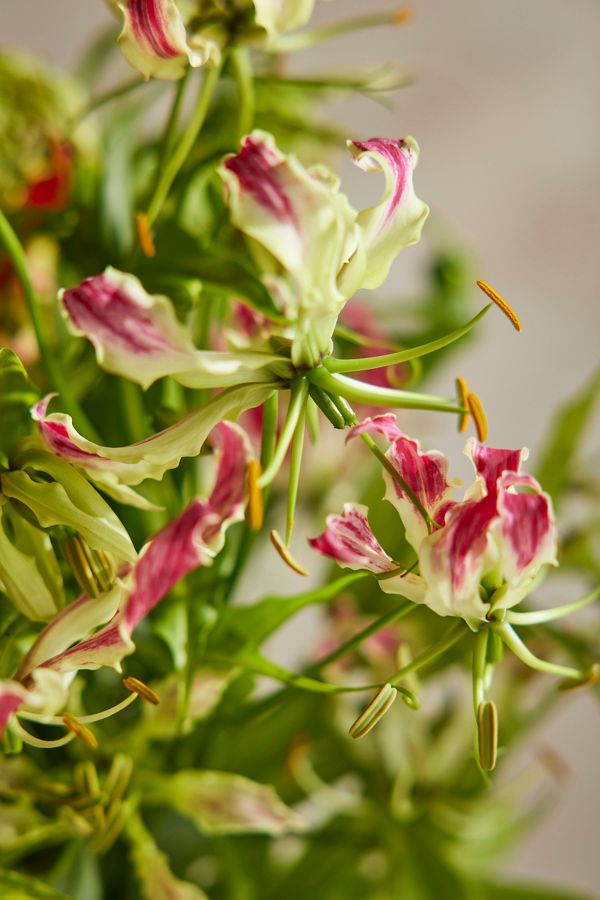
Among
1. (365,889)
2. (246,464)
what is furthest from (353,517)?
(365,889)

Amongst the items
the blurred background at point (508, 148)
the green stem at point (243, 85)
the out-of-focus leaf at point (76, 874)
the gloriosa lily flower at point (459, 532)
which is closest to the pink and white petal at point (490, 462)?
the gloriosa lily flower at point (459, 532)

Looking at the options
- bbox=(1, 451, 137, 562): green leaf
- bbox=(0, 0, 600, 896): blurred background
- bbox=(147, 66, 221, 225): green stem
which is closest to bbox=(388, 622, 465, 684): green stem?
bbox=(1, 451, 137, 562): green leaf

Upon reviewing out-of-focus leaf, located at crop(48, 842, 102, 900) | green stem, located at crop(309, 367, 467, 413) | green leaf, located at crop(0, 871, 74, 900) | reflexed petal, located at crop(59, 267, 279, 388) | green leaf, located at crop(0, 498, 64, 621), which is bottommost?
out-of-focus leaf, located at crop(48, 842, 102, 900)

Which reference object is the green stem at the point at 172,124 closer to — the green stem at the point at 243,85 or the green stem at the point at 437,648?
the green stem at the point at 243,85

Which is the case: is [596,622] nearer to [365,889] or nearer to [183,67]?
[365,889]

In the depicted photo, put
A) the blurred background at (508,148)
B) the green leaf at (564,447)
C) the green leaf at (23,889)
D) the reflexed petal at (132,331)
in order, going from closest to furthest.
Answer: the reflexed petal at (132,331) → the green leaf at (23,889) → the green leaf at (564,447) → the blurred background at (508,148)

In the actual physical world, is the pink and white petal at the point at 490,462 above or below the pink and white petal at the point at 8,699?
above

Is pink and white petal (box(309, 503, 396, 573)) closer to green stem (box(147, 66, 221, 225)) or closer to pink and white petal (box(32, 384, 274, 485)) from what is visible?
pink and white petal (box(32, 384, 274, 485))
